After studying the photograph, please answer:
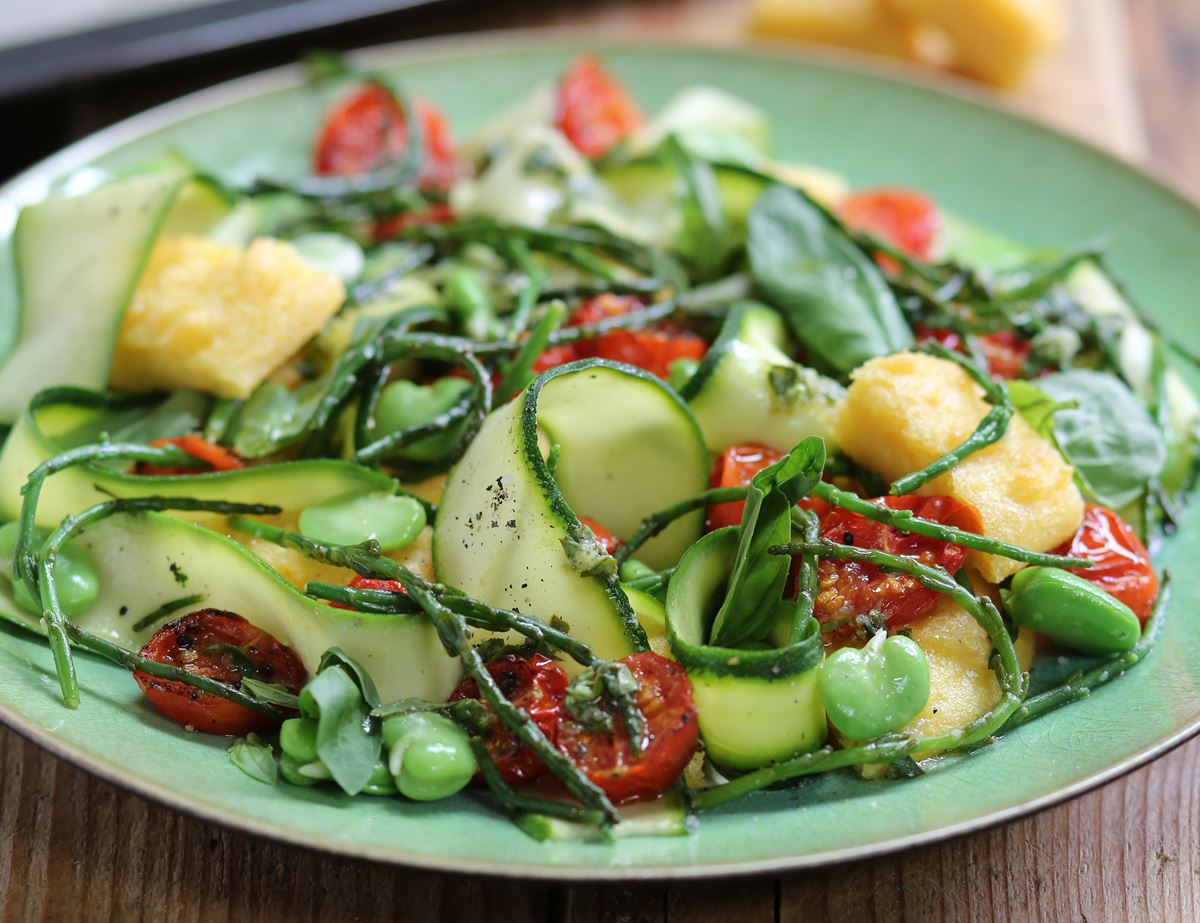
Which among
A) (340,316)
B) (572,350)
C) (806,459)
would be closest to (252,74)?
(340,316)

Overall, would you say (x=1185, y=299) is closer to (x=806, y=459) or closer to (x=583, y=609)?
(x=806, y=459)

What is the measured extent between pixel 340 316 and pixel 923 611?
7.68 ft

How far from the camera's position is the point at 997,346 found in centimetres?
469

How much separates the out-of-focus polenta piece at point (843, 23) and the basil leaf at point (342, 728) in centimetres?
545

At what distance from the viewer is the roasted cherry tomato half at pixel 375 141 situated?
602cm

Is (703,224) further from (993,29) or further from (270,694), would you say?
(993,29)

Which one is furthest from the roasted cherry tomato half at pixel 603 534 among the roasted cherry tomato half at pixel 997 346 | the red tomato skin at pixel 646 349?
the roasted cherry tomato half at pixel 997 346

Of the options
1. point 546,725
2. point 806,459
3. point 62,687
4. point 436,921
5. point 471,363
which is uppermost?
point 806,459

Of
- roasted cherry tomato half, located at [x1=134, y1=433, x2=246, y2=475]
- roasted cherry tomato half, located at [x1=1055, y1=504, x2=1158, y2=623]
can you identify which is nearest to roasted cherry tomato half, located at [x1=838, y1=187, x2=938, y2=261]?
roasted cherry tomato half, located at [x1=1055, y1=504, x2=1158, y2=623]

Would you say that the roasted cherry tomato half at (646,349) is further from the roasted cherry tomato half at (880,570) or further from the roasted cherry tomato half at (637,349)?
the roasted cherry tomato half at (880,570)

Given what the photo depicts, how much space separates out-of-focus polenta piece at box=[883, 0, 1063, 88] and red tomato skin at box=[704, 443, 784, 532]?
13.4 feet

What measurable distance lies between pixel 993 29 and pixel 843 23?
0.84 m

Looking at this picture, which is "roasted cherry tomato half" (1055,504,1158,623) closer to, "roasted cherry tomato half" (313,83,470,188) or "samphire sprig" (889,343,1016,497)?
"samphire sprig" (889,343,1016,497)

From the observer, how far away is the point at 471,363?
13.5ft
